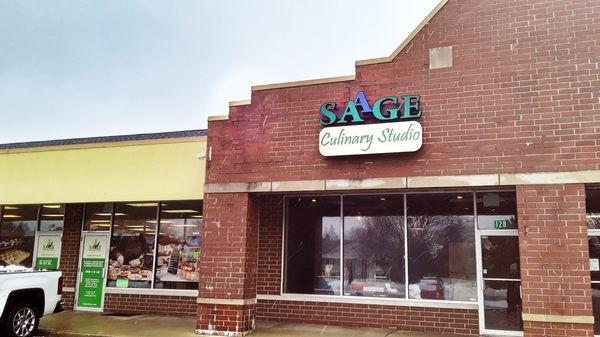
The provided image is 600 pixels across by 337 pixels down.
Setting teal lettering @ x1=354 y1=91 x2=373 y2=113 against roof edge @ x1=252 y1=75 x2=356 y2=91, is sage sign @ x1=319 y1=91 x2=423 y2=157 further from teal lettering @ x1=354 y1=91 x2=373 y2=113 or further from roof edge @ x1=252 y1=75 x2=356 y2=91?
roof edge @ x1=252 y1=75 x2=356 y2=91

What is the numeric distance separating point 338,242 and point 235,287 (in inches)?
116

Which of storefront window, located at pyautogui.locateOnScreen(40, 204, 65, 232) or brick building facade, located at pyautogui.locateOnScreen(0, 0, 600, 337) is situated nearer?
brick building facade, located at pyautogui.locateOnScreen(0, 0, 600, 337)

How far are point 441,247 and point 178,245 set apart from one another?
280 inches

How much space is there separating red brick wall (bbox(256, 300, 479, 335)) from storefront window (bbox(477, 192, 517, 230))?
1.96 m

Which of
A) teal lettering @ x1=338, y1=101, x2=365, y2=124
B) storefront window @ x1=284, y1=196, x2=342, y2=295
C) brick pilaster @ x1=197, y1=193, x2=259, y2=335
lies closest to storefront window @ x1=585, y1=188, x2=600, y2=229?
teal lettering @ x1=338, y1=101, x2=365, y2=124

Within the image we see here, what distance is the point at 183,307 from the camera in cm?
1410

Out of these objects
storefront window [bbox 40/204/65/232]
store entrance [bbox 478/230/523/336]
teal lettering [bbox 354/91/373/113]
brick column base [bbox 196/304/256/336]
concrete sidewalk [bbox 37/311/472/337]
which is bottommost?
concrete sidewalk [bbox 37/311/472/337]

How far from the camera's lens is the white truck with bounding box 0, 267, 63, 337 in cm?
1083

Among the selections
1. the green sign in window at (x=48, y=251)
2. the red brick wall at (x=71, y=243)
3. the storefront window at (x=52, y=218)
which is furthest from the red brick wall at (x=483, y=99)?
the green sign in window at (x=48, y=251)

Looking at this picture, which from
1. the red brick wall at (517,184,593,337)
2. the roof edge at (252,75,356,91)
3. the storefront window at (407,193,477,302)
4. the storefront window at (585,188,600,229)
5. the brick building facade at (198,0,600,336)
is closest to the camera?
the red brick wall at (517,184,593,337)

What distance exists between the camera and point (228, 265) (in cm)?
1161

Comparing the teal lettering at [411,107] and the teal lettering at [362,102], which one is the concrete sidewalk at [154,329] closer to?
the teal lettering at [411,107]

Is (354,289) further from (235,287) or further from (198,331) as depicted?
(198,331)

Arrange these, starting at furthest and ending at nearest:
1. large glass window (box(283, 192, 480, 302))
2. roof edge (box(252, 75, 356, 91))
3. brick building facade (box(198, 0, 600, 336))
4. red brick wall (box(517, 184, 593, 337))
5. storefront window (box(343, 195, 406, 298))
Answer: storefront window (box(343, 195, 406, 298))
large glass window (box(283, 192, 480, 302))
roof edge (box(252, 75, 356, 91))
brick building facade (box(198, 0, 600, 336))
red brick wall (box(517, 184, 593, 337))
